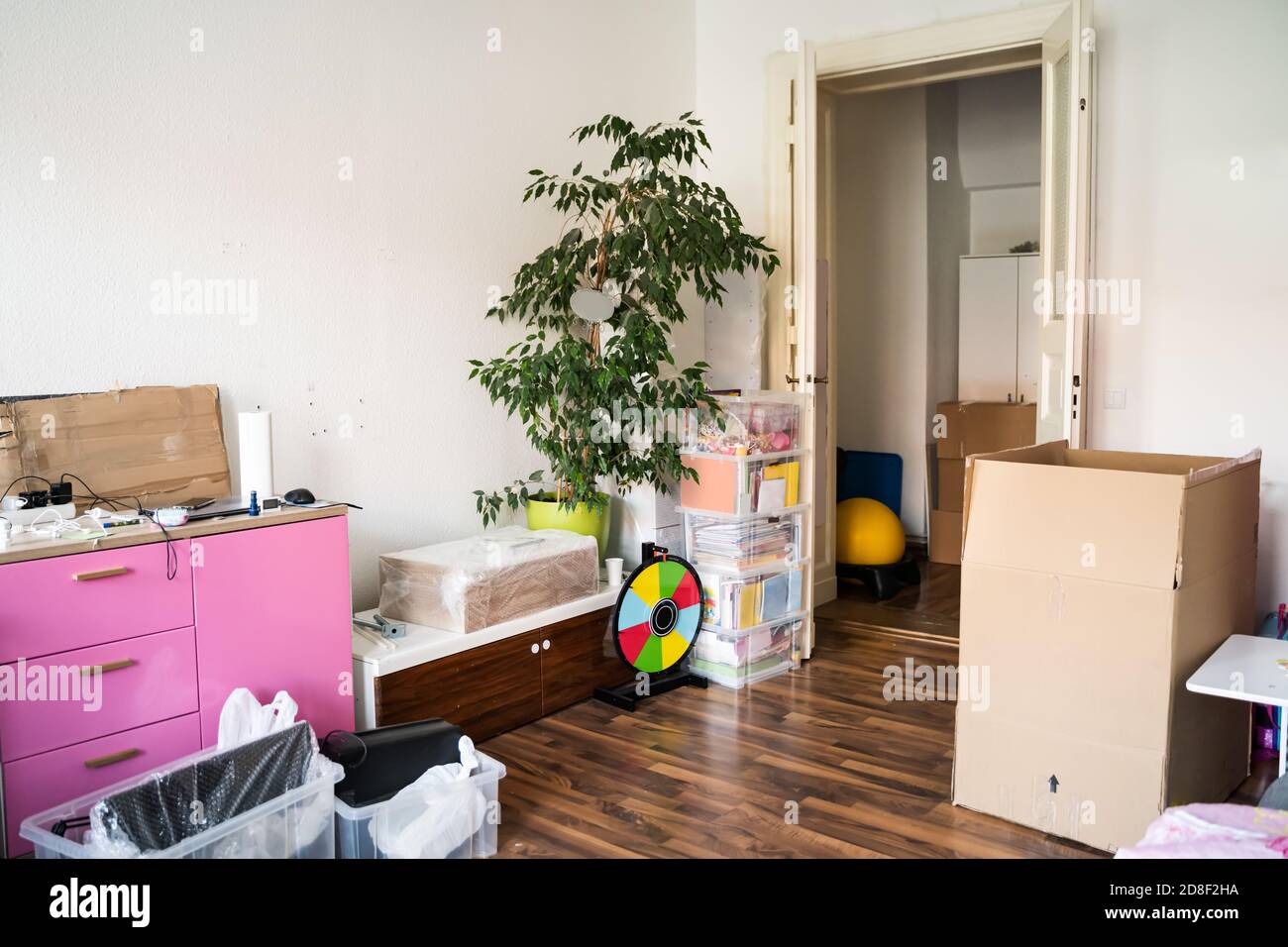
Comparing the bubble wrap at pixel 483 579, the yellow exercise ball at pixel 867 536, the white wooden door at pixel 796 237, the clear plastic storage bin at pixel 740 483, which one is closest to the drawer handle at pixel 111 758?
the bubble wrap at pixel 483 579

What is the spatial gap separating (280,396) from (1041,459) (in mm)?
2379

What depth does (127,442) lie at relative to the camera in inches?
112

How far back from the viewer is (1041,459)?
3.10m

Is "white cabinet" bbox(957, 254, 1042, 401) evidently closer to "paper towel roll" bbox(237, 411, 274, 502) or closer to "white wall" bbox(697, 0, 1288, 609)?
"white wall" bbox(697, 0, 1288, 609)

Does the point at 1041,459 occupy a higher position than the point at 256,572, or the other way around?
the point at 1041,459

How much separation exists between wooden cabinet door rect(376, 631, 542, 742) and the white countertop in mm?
25

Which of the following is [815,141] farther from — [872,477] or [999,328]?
[872,477]

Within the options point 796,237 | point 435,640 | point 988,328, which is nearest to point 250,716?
point 435,640

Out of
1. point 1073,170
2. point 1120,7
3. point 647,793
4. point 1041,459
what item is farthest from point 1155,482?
point 1120,7

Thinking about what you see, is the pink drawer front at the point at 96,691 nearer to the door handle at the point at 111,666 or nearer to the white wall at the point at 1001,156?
the door handle at the point at 111,666

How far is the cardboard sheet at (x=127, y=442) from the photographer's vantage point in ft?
8.69

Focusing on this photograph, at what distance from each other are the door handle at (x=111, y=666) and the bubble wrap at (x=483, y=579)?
1.08 meters

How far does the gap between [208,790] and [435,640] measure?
3.37 ft
